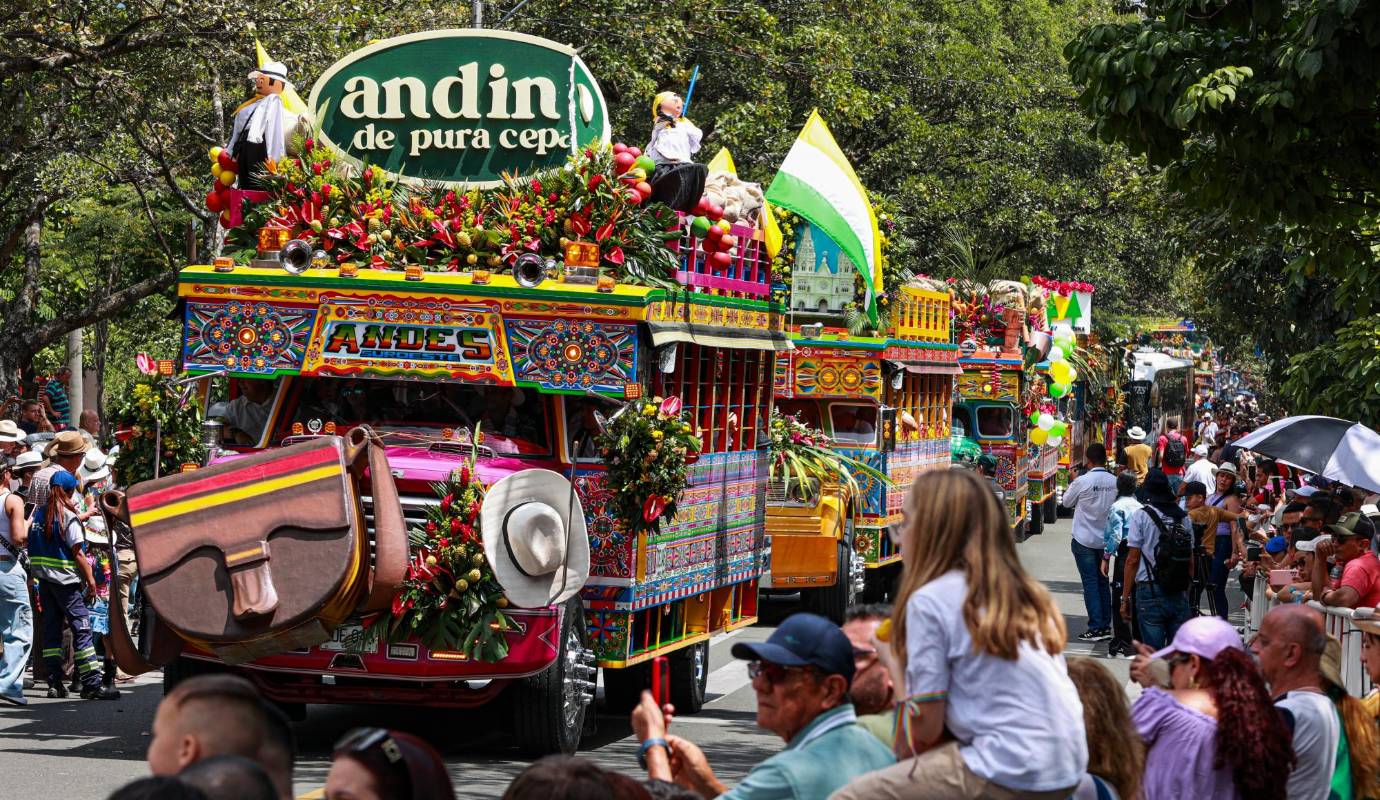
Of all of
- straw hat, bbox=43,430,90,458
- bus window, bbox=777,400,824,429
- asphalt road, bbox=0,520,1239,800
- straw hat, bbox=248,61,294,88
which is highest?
straw hat, bbox=248,61,294,88

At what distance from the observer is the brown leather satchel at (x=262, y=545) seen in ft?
32.0

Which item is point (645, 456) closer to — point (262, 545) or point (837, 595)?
point (262, 545)

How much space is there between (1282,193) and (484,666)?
511 cm

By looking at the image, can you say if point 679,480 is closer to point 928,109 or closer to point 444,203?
point 444,203

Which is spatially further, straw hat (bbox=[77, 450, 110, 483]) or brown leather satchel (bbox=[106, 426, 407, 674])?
straw hat (bbox=[77, 450, 110, 483])

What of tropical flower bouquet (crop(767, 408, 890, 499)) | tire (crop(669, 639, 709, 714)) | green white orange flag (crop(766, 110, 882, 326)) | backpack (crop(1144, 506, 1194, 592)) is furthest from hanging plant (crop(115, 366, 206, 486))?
backpack (crop(1144, 506, 1194, 592))

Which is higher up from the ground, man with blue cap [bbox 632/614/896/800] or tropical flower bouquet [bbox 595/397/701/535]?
tropical flower bouquet [bbox 595/397/701/535]

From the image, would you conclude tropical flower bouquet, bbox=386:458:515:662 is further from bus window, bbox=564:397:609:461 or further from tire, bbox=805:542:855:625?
tire, bbox=805:542:855:625

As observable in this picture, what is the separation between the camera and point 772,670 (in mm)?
4965

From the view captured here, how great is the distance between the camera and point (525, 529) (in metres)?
10.5

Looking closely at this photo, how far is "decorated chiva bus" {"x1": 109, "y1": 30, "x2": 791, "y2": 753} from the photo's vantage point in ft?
32.6

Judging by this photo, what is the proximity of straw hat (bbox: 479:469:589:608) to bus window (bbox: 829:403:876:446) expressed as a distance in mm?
9037

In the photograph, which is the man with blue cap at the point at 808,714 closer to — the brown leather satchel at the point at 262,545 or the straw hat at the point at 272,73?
the brown leather satchel at the point at 262,545

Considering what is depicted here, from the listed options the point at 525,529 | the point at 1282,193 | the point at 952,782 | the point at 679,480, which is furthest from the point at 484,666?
the point at 952,782
